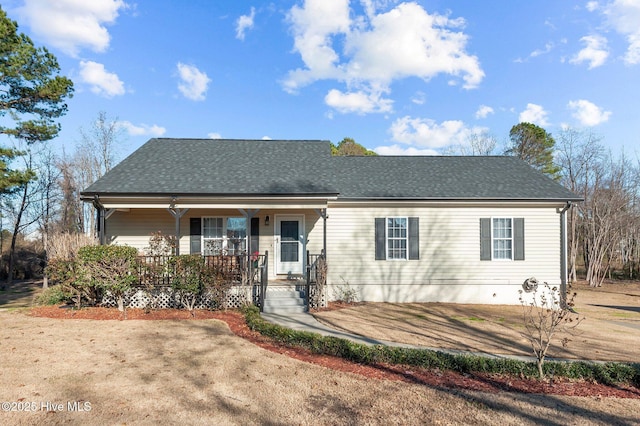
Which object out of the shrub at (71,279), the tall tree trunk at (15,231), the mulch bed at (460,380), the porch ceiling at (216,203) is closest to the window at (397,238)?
the porch ceiling at (216,203)

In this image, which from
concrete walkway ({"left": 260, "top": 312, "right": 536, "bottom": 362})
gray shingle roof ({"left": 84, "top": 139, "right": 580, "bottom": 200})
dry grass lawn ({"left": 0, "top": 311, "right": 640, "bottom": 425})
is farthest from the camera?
gray shingle roof ({"left": 84, "top": 139, "right": 580, "bottom": 200})

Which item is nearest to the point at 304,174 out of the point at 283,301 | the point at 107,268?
the point at 283,301

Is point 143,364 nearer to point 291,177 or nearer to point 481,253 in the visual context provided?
point 291,177

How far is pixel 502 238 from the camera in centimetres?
1242

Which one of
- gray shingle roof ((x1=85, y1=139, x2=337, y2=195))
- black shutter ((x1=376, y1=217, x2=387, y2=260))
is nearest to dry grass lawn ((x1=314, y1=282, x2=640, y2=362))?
black shutter ((x1=376, y1=217, x2=387, y2=260))

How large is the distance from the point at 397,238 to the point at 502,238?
12.2 ft

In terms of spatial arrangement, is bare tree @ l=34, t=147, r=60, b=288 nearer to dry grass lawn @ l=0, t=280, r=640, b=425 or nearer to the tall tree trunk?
the tall tree trunk

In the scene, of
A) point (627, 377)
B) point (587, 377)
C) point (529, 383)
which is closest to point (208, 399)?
point (529, 383)

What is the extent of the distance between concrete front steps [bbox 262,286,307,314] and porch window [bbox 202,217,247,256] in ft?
8.32

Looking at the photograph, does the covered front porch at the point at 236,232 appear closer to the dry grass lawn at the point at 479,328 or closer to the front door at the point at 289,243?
the front door at the point at 289,243

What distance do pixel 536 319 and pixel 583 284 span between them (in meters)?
17.0

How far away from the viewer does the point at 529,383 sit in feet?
17.2

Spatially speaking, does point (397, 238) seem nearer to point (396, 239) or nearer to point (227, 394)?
point (396, 239)

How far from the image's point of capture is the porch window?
1256cm
